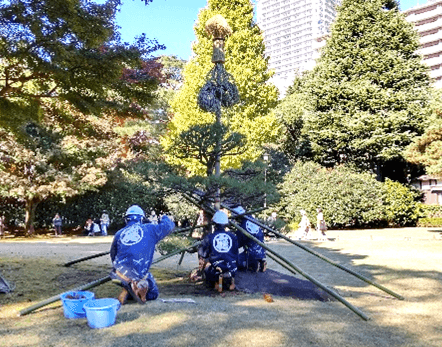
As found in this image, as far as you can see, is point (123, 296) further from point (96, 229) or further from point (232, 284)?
point (96, 229)

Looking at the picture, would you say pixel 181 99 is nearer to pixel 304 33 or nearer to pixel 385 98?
pixel 385 98

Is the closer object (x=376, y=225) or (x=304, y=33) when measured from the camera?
(x=376, y=225)

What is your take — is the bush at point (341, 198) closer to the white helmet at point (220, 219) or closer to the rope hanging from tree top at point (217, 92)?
the rope hanging from tree top at point (217, 92)

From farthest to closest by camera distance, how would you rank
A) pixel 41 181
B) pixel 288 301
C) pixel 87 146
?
1. pixel 87 146
2. pixel 41 181
3. pixel 288 301

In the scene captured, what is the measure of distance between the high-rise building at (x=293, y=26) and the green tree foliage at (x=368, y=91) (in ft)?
377

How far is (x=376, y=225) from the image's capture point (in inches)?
955

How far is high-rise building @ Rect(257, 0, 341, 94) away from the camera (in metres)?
141

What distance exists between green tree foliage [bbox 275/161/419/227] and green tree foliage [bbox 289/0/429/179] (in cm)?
209

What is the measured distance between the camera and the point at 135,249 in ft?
20.0

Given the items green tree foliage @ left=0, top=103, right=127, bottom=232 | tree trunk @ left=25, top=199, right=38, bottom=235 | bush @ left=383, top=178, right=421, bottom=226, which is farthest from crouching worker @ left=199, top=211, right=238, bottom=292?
bush @ left=383, top=178, right=421, bottom=226

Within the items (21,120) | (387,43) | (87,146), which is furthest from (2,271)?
(387,43)

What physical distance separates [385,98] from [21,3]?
2206 cm

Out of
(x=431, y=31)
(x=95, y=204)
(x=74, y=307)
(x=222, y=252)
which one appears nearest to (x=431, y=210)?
(x=95, y=204)

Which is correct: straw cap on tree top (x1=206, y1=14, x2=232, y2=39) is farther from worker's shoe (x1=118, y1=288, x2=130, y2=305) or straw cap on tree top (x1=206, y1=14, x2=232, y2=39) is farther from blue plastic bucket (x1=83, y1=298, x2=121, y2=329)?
blue plastic bucket (x1=83, y1=298, x2=121, y2=329)
